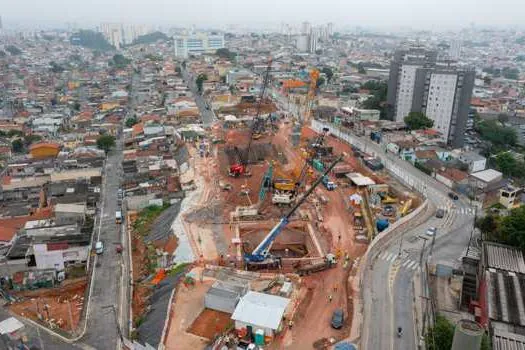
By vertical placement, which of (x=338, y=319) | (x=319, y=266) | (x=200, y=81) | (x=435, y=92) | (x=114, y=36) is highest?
(x=114, y=36)

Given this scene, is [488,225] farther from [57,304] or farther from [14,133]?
[14,133]

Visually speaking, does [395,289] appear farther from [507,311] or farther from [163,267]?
[163,267]

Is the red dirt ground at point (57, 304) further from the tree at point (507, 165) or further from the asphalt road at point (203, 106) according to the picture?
the tree at point (507, 165)

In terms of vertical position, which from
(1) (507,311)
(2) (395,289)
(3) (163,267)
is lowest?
(3) (163,267)

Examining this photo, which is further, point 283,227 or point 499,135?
point 499,135

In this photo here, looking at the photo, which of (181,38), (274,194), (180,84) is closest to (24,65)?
(181,38)

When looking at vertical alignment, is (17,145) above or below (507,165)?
below

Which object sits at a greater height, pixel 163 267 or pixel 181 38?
pixel 181 38

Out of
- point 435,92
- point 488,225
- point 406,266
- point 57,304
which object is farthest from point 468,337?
point 435,92
